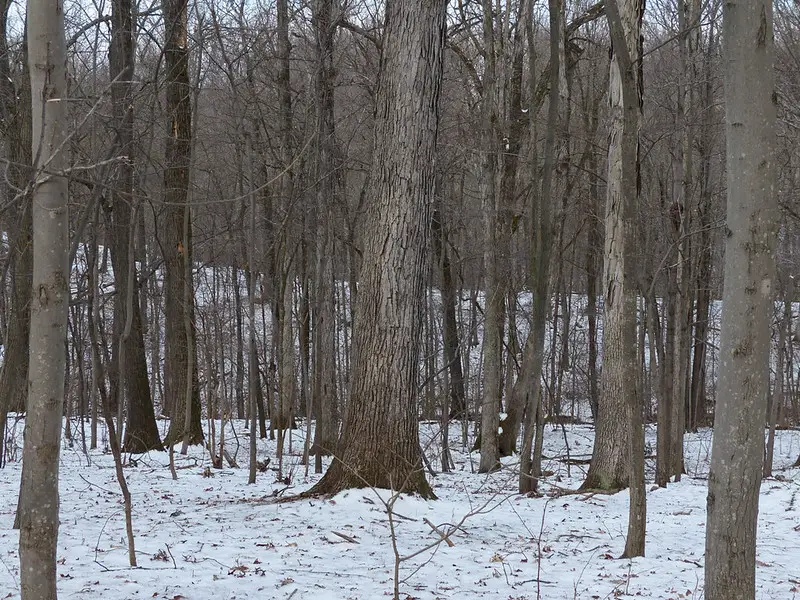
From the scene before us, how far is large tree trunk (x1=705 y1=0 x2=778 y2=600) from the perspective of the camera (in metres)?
2.96

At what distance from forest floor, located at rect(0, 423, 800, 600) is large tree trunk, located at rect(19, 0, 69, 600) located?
1.13 metres

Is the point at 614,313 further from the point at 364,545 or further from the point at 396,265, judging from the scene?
the point at 364,545

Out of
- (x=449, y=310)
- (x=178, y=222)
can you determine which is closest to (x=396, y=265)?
(x=178, y=222)

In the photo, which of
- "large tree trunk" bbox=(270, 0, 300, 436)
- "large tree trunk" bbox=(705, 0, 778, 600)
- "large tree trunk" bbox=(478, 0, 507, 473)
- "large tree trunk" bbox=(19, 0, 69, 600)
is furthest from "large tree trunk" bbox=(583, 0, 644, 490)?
"large tree trunk" bbox=(19, 0, 69, 600)

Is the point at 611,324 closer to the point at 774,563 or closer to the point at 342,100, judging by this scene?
the point at 774,563

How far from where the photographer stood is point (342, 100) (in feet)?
45.0

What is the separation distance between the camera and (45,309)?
10.3ft

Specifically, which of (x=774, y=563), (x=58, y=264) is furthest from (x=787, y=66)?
(x=58, y=264)

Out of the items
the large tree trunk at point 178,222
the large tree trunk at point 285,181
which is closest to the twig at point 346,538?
the large tree trunk at point 285,181

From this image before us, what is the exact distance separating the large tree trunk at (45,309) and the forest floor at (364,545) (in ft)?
3.72

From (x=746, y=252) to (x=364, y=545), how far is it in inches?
151

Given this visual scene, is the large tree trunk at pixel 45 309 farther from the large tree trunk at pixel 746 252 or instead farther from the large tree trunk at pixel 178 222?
the large tree trunk at pixel 178 222

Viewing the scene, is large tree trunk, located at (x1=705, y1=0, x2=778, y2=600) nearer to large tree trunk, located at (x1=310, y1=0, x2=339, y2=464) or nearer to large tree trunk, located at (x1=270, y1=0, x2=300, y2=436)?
large tree trunk, located at (x1=310, y1=0, x2=339, y2=464)

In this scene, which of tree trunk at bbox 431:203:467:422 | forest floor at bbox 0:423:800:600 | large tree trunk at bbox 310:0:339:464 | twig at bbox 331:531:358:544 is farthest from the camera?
tree trunk at bbox 431:203:467:422
